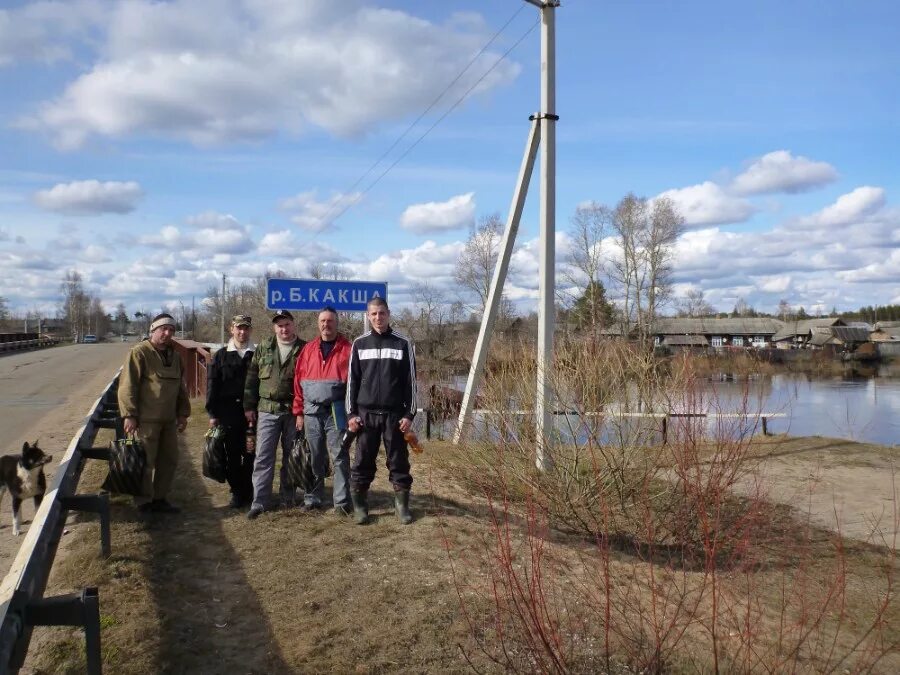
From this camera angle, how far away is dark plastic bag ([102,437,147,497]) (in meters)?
5.26

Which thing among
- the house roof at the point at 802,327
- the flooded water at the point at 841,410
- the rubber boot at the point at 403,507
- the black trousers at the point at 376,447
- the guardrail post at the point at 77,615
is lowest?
the flooded water at the point at 841,410

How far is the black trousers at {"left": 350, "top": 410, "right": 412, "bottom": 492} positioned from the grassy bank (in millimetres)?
A: 344

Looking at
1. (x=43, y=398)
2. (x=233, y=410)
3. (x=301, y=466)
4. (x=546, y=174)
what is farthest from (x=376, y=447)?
(x=43, y=398)

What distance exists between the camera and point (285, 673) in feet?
10.5

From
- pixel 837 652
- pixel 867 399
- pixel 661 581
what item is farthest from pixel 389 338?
pixel 867 399

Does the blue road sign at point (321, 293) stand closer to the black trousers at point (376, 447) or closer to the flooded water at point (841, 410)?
the black trousers at point (376, 447)

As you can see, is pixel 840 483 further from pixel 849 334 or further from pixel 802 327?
pixel 802 327

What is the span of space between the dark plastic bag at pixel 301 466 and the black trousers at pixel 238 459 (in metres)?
0.44

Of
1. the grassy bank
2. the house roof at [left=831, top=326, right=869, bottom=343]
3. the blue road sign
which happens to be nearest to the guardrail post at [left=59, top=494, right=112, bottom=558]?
the grassy bank

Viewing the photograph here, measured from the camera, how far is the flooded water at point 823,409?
17.8ft

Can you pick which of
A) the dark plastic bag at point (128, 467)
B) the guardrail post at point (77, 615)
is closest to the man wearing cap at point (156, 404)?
the dark plastic bag at point (128, 467)

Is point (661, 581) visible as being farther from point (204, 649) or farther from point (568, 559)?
point (204, 649)

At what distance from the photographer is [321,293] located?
8969mm

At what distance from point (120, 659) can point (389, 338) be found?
280 centimetres
